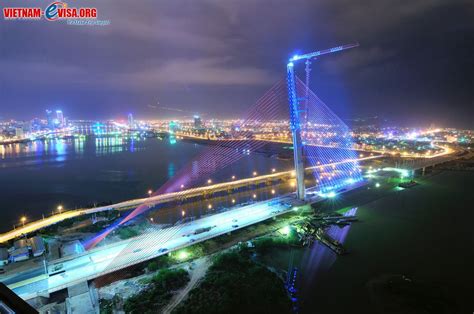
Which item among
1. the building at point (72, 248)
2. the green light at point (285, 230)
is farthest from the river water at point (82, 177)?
the green light at point (285, 230)

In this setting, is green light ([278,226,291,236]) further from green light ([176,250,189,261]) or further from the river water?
the river water

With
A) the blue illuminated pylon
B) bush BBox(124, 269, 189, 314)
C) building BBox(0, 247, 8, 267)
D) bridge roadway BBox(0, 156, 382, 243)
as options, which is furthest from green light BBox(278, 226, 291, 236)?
building BBox(0, 247, 8, 267)

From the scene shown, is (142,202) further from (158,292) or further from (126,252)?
(158,292)

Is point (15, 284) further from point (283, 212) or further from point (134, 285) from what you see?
point (283, 212)

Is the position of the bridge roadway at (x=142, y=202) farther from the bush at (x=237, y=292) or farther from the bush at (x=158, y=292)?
the bush at (x=237, y=292)

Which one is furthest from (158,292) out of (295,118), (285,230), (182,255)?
(295,118)

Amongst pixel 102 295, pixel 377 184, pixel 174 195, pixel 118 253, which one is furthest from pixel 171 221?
pixel 377 184
